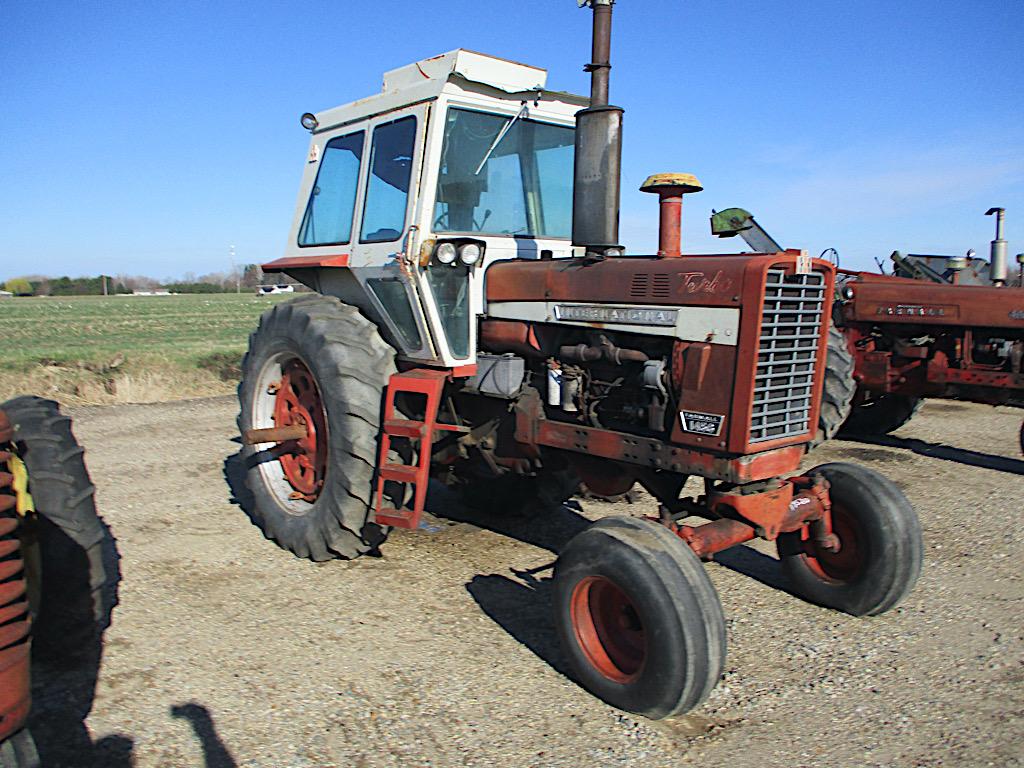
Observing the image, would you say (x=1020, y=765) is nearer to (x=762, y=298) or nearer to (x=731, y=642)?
(x=731, y=642)

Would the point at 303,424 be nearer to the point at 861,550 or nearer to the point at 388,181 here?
the point at 388,181

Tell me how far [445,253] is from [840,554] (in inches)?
102

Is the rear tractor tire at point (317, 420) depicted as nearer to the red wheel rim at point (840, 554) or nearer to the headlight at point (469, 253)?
the headlight at point (469, 253)

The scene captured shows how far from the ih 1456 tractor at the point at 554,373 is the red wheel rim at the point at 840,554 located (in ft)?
0.04

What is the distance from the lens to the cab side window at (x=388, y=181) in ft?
15.0

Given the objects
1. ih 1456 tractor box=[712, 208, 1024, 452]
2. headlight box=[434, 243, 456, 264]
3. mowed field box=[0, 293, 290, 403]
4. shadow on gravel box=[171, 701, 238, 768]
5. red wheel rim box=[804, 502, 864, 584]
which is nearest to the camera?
shadow on gravel box=[171, 701, 238, 768]

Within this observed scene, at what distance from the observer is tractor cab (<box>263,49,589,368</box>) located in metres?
4.41

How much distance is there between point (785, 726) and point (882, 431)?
650cm

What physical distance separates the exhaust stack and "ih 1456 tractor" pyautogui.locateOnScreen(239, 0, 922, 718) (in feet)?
19.4

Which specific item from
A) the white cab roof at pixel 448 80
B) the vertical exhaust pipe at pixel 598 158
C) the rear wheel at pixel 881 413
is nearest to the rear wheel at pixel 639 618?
the vertical exhaust pipe at pixel 598 158

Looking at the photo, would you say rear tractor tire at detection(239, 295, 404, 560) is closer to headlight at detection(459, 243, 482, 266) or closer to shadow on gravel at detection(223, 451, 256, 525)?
shadow on gravel at detection(223, 451, 256, 525)

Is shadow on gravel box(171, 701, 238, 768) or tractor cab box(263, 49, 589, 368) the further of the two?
tractor cab box(263, 49, 589, 368)

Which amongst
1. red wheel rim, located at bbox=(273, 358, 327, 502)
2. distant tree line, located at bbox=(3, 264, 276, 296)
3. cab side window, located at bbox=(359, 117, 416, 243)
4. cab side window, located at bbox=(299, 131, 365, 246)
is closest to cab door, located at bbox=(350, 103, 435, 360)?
cab side window, located at bbox=(359, 117, 416, 243)

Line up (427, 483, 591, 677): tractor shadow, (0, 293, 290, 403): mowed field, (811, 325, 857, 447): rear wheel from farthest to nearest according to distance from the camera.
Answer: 1. (0, 293, 290, 403): mowed field
2. (811, 325, 857, 447): rear wheel
3. (427, 483, 591, 677): tractor shadow
